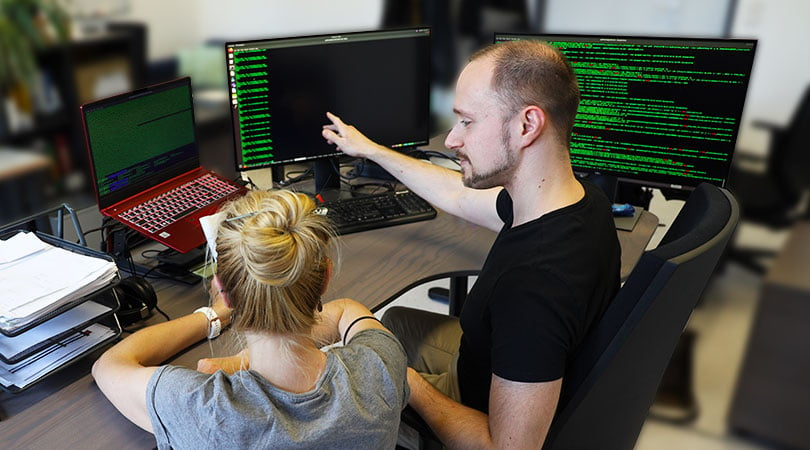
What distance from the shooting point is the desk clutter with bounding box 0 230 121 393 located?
101 cm

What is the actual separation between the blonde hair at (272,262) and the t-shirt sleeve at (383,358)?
100mm

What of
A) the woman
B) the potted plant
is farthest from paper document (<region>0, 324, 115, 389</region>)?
the potted plant

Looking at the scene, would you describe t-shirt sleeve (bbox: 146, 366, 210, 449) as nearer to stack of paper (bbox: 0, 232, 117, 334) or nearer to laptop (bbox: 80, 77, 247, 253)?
stack of paper (bbox: 0, 232, 117, 334)

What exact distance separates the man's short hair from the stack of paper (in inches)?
29.0

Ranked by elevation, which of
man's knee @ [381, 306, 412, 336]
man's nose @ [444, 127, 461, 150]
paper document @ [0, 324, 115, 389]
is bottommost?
man's knee @ [381, 306, 412, 336]

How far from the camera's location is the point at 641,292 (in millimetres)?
899

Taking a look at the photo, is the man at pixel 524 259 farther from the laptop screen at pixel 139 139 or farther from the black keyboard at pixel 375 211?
the laptop screen at pixel 139 139

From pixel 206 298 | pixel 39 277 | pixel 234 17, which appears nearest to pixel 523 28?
pixel 234 17

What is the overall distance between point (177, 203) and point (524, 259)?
83cm

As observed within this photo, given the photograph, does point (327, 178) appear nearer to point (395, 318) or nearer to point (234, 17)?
point (395, 318)

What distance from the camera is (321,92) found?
166 centimetres

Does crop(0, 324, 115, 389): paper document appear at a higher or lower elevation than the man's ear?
lower

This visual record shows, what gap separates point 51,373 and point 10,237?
1.11 ft

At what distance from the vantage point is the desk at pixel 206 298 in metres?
0.95
